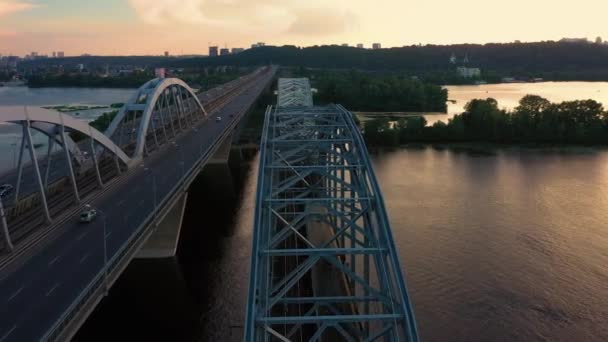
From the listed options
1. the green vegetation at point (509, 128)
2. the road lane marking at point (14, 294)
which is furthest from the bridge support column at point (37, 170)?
the green vegetation at point (509, 128)

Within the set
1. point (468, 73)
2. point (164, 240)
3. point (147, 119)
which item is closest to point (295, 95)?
point (147, 119)

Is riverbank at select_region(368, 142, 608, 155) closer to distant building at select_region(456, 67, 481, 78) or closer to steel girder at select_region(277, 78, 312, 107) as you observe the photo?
steel girder at select_region(277, 78, 312, 107)

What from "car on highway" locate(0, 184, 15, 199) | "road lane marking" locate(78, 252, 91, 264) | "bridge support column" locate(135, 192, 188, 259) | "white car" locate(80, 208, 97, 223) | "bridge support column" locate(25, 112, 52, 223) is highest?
"bridge support column" locate(25, 112, 52, 223)

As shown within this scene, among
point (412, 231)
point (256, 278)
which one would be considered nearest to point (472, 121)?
point (412, 231)

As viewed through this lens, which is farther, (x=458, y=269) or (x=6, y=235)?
(x=458, y=269)

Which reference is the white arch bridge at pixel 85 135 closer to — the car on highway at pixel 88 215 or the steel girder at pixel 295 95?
the car on highway at pixel 88 215

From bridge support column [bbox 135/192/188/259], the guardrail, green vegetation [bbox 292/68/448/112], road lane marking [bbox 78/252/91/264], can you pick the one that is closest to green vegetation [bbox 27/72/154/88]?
green vegetation [bbox 292/68/448/112]

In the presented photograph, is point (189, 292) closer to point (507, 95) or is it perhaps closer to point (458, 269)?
point (458, 269)
